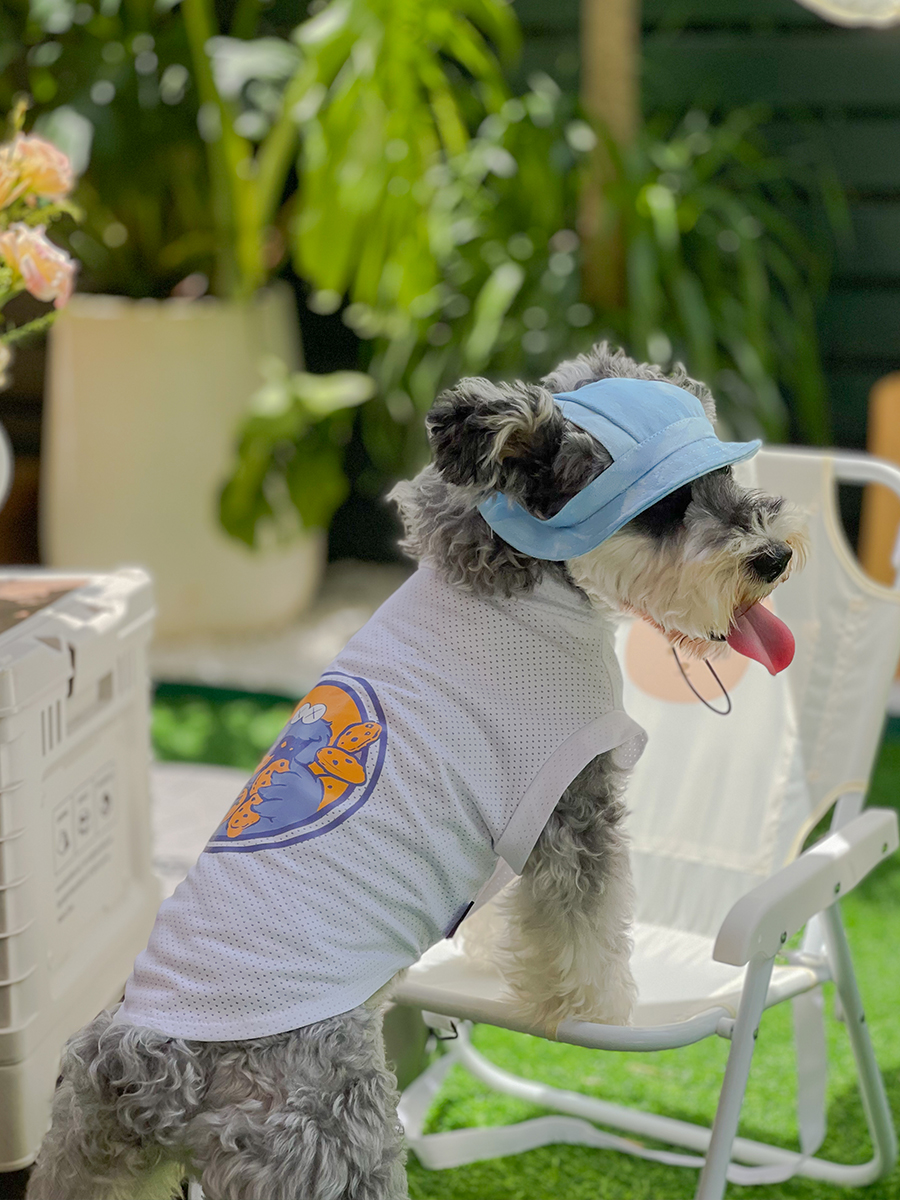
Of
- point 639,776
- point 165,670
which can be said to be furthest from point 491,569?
point 165,670

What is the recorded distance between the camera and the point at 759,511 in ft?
4.02

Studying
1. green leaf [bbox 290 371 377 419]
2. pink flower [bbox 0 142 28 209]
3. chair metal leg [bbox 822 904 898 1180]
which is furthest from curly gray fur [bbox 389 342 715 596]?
green leaf [bbox 290 371 377 419]

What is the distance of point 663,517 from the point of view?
4.01 feet

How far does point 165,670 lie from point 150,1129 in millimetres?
2599

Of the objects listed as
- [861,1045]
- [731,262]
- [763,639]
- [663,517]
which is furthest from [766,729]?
[731,262]

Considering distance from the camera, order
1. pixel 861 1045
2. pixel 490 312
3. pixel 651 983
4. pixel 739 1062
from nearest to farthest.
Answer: pixel 739 1062 < pixel 651 983 < pixel 861 1045 < pixel 490 312

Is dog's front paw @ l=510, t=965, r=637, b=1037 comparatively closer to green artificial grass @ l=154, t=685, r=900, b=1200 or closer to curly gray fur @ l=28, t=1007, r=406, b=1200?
curly gray fur @ l=28, t=1007, r=406, b=1200

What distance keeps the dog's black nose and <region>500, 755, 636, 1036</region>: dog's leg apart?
23 centimetres

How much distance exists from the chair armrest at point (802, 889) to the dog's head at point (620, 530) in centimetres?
23

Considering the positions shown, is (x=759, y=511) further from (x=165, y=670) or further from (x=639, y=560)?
(x=165, y=670)

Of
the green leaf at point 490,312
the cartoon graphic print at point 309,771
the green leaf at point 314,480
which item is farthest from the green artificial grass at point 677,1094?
the green leaf at point 314,480

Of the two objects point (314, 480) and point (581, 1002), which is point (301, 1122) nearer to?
point (581, 1002)

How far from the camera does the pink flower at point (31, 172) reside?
5.60ft

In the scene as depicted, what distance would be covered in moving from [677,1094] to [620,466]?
1100 millimetres
